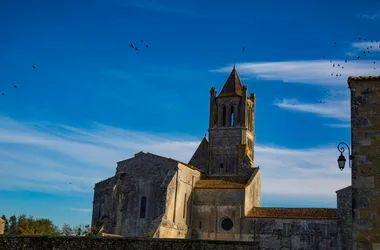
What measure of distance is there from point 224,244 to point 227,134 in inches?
1602

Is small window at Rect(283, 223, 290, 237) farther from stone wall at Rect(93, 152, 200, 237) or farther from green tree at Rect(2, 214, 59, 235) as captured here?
green tree at Rect(2, 214, 59, 235)

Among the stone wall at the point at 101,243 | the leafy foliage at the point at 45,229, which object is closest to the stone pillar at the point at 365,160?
the stone wall at the point at 101,243

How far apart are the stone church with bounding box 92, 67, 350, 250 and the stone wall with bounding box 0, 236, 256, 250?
2374cm

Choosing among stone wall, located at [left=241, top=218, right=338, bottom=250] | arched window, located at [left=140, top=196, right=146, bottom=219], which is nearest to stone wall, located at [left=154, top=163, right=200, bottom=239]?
arched window, located at [left=140, top=196, right=146, bottom=219]

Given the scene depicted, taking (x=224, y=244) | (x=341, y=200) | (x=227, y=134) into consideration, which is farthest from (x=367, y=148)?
(x=227, y=134)

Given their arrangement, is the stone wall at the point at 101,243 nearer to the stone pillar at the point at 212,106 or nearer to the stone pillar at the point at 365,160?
the stone pillar at the point at 365,160

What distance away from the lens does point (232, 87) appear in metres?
65.1

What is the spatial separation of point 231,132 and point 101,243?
4046 cm

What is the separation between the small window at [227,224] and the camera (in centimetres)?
5200

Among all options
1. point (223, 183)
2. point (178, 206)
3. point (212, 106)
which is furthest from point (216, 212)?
point (212, 106)

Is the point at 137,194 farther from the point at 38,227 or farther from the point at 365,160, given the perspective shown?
the point at 365,160

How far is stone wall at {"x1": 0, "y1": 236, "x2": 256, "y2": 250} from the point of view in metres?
22.3

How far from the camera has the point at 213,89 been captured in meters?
65.0

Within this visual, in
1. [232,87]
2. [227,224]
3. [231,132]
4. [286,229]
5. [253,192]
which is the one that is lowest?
[286,229]
